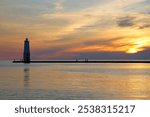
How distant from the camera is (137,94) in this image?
26047mm

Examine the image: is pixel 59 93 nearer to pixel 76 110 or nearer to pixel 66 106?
pixel 66 106

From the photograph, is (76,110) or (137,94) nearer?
(76,110)

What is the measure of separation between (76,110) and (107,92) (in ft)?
34.3

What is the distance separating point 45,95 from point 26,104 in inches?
282

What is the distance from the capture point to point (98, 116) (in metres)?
16.0

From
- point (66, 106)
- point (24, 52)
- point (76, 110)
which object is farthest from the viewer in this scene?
point (24, 52)

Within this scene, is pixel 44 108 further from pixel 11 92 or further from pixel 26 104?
pixel 11 92

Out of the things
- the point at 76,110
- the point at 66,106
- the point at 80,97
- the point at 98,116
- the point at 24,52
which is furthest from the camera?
the point at 24,52

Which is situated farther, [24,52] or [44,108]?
[24,52]

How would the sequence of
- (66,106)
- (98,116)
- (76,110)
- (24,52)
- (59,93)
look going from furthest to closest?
(24,52)
(59,93)
(66,106)
(76,110)
(98,116)

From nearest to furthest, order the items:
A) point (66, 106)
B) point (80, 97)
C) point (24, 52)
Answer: point (66, 106) < point (80, 97) < point (24, 52)

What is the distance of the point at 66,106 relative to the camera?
19.4 metres

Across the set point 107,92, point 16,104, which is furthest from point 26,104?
point 107,92

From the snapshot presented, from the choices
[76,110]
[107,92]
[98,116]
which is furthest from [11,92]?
[98,116]
